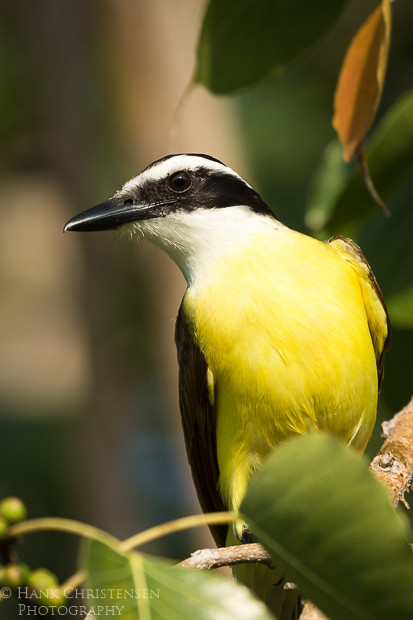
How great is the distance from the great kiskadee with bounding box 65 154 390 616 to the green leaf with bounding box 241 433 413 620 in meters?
1.47

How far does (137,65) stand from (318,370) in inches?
203

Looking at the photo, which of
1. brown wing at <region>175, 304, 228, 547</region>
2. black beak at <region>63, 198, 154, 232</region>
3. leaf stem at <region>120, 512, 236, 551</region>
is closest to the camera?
leaf stem at <region>120, 512, 236, 551</region>

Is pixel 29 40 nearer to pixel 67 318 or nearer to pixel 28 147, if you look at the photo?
pixel 28 147

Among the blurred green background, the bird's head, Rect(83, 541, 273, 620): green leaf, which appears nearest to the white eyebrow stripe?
the bird's head

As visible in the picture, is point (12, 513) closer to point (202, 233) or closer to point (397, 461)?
point (397, 461)

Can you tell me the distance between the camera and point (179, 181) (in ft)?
11.9

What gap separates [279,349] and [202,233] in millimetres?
685

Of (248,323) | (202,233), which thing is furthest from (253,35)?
(248,323)

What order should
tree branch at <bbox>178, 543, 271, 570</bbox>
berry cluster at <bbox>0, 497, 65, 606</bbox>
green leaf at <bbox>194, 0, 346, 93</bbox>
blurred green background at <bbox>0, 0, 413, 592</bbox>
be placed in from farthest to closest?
1. blurred green background at <bbox>0, 0, 413, 592</bbox>
2. green leaf at <bbox>194, 0, 346, 93</bbox>
3. tree branch at <bbox>178, 543, 271, 570</bbox>
4. berry cluster at <bbox>0, 497, 65, 606</bbox>

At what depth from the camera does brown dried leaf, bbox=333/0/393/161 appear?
2.79 metres

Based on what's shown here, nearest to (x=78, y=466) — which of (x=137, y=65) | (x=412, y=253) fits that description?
(x=137, y=65)

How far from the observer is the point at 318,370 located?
312 cm

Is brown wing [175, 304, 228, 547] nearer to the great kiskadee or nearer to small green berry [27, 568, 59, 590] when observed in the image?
the great kiskadee

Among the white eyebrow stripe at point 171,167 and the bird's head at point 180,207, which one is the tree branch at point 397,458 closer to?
the bird's head at point 180,207
